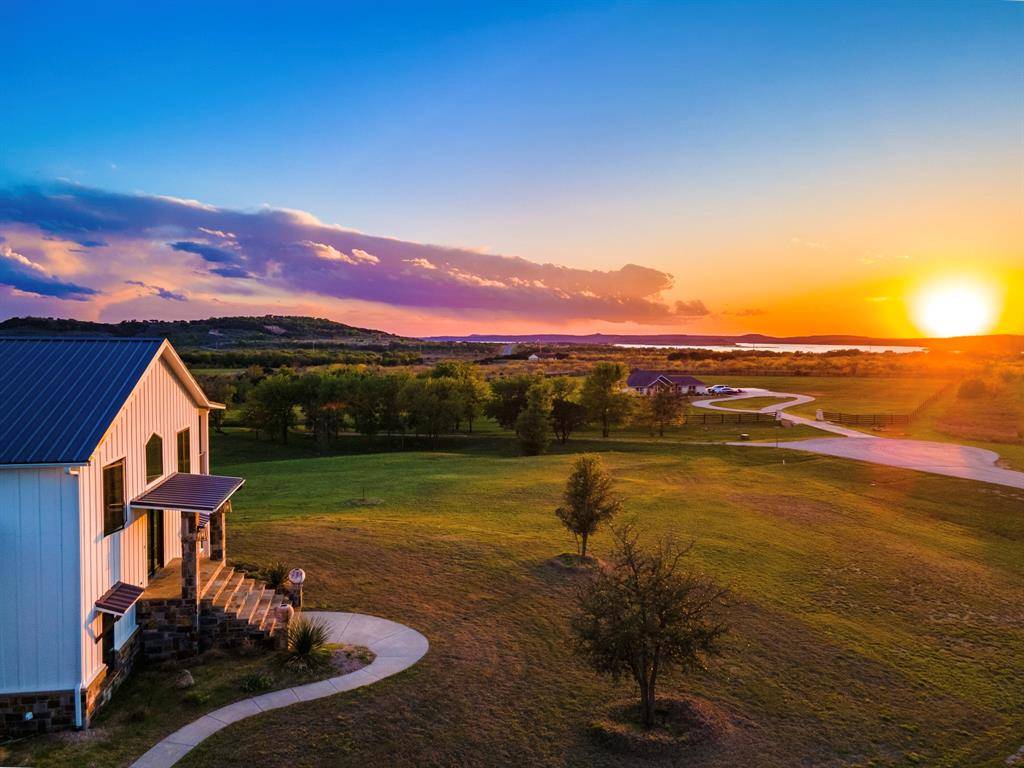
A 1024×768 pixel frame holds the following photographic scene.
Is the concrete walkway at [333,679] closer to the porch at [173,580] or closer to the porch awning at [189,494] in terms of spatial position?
the porch at [173,580]

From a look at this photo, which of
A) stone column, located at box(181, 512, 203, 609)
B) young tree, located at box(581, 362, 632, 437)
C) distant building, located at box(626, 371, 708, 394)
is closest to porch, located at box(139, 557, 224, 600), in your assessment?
stone column, located at box(181, 512, 203, 609)

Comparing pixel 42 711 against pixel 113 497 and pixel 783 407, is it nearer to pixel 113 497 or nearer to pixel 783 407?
pixel 113 497

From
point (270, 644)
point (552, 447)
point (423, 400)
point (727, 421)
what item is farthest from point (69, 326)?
point (270, 644)

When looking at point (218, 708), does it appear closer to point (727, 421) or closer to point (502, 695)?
point (502, 695)

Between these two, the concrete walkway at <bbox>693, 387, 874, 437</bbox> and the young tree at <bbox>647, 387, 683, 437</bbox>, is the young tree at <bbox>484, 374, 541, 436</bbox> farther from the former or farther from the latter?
the concrete walkway at <bbox>693, 387, 874, 437</bbox>

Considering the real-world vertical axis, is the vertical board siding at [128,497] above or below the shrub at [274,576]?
above

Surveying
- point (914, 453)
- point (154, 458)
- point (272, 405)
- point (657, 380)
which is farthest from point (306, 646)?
point (657, 380)

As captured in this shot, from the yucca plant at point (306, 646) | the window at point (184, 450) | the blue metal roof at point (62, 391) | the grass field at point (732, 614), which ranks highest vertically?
the blue metal roof at point (62, 391)

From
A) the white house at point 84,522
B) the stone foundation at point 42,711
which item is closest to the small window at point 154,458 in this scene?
the white house at point 84,522
